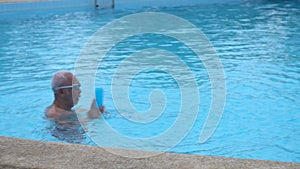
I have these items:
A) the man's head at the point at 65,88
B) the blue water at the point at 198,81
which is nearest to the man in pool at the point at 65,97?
the man's head at the point at 65,88

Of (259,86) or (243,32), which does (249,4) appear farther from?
(259,86)

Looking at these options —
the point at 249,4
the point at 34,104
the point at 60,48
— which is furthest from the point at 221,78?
the point at 249,4

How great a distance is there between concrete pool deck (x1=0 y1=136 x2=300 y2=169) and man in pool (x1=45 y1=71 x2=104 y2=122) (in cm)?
231

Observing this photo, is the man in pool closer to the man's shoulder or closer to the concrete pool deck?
the man's shoulder

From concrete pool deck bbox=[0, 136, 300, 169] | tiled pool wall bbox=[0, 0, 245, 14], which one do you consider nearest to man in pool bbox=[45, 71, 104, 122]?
concrete pool deck bbox=[0, 136, 300, 169]

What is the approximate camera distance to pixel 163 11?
15047 millimetres

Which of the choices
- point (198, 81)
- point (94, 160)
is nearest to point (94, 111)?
point (198, 81)

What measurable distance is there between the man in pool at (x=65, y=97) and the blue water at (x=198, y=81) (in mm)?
154

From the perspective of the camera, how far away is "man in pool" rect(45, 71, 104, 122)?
4.91m

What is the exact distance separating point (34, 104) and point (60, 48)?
3.44m

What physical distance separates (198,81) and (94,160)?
4686 millimetres

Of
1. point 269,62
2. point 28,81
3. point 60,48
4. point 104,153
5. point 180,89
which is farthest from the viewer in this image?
point 60,48

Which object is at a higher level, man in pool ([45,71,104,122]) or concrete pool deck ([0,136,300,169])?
concrete pool deck ([0,136,300,169])

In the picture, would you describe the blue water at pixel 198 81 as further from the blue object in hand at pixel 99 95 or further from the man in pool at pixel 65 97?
the blue object in hand at pixel 99 95
